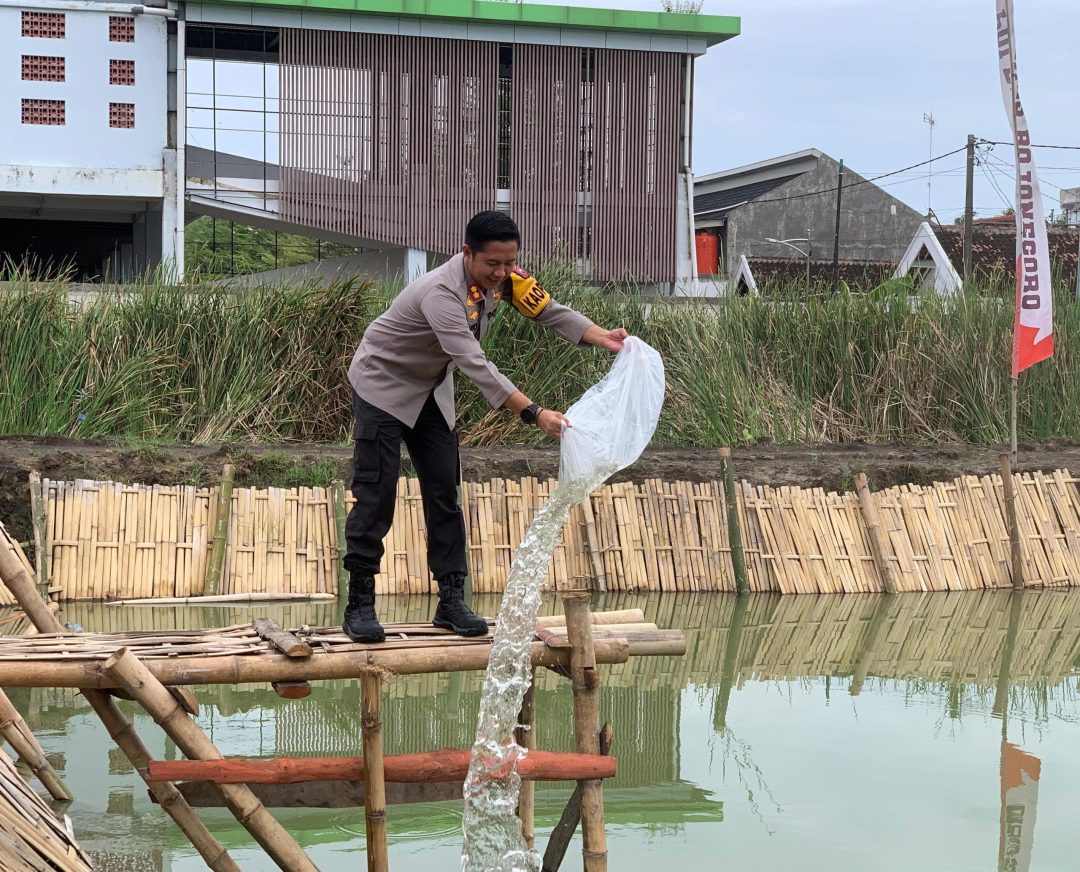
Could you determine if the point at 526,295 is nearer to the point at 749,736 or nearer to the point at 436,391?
the point at 436,391

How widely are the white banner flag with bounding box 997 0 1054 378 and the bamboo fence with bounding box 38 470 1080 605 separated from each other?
1.22 m

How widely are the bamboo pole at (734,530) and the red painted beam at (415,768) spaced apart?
5.49 m

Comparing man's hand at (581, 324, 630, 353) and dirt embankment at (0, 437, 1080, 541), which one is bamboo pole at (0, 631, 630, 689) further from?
dirt embankment at (0, 437, 1080, 541)

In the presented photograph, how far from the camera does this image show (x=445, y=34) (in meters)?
18.7

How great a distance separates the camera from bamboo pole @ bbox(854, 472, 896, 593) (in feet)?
32.0

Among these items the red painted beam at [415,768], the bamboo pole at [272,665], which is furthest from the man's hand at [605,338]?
the red painted beam at [415,768]

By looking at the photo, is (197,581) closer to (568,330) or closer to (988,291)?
(568,330)

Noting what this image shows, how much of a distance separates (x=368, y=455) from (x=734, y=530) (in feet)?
18.1

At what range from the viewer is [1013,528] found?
9.99 m

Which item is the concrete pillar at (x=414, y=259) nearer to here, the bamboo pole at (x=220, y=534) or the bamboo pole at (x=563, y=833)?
the bamboo pole at (x=220, y=534)

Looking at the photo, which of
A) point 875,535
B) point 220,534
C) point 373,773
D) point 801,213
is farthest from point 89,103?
point 801,213

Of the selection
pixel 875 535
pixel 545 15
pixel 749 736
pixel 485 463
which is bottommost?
pixel 749 736

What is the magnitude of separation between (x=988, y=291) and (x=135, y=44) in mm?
11224

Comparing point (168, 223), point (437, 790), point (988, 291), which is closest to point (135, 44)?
point (168, 223)
